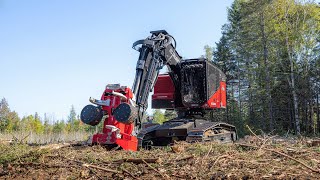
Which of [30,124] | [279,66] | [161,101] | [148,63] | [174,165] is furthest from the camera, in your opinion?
[30,124]

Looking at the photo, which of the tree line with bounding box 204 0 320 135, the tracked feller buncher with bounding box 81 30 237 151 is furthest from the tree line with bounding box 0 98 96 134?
the tracked feller buncher with bounding box 81 30 237 151

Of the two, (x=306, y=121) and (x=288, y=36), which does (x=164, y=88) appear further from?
(x=306, y=121)

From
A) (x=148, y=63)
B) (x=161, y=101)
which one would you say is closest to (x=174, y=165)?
(x=148, y=63)

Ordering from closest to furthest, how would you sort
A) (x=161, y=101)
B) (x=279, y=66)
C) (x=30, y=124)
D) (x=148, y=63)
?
1. (x=148, y=63)
2. (x=161, y=101)
3. (x=279, y=66)
4. (x=30, y=124)

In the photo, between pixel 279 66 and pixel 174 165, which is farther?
pixel 279 66

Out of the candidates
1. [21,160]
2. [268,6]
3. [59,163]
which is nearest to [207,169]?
[59,163]

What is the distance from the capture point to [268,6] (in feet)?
94.3

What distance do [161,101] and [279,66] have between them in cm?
2264

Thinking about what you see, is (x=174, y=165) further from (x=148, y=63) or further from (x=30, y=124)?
(x=30, y=124)

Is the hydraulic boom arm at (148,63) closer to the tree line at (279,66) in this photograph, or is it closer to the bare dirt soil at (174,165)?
the bare dirt soil at (174,165)

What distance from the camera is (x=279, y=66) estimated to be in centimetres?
3164

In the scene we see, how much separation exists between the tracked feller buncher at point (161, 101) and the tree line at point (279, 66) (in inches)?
691

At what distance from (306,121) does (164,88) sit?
24395 millimetres

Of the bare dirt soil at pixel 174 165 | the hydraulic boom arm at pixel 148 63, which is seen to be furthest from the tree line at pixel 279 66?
the bare dirt soil at pixel 174 165
